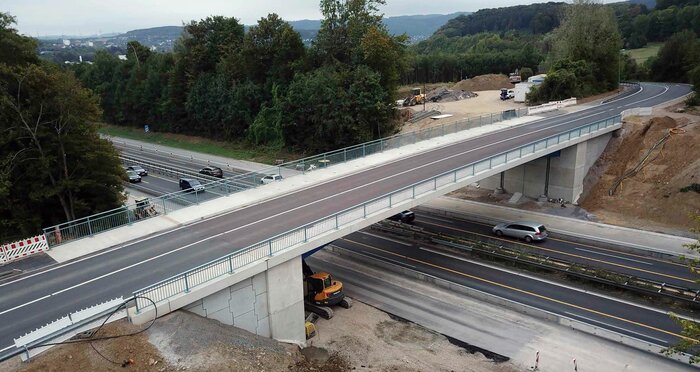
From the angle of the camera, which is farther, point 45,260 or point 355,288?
point 355,288

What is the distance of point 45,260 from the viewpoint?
20969 mm

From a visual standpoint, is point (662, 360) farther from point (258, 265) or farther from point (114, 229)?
point (114, 229)

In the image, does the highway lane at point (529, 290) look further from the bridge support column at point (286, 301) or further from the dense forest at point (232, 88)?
the dense forest at point (232, 88)

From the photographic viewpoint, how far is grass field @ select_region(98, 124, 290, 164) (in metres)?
66.3

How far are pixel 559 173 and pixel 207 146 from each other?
177 feet

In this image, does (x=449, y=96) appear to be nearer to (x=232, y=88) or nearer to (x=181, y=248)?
(x=232, y=88)

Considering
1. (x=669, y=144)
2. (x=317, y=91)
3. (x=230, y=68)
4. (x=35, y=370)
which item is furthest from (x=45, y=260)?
(x=230, y=68)

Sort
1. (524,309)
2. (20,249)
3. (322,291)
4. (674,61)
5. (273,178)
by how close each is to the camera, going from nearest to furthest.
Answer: (20,249) < (524,309) < (322,291) < (273,178) < (674,61)

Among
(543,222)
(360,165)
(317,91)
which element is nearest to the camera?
(360,165)

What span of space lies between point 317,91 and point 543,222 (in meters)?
33.5

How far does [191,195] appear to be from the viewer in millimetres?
27656

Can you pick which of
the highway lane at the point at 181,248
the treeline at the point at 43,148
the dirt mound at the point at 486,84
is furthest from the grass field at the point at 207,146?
the dirt mound at the point at 486,84

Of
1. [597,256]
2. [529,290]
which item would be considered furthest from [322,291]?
[597,256]

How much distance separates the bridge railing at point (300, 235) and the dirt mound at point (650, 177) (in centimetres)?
1070
